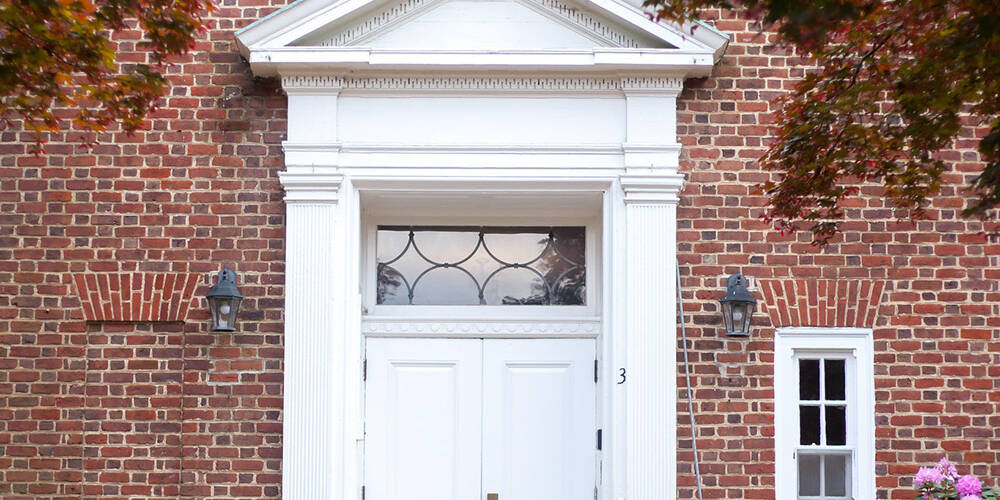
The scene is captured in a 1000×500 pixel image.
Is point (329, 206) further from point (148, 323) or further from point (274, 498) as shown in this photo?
point (274, 498)

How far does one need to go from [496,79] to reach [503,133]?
1.22 ft

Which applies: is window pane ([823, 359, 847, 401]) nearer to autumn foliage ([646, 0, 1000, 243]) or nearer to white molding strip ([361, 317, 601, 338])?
autumn foliage ([646, 0, 1000, 243])

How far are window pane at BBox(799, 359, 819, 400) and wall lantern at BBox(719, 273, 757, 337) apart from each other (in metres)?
0.52

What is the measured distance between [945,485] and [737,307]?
1.66m

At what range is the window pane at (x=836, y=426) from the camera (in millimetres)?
7555

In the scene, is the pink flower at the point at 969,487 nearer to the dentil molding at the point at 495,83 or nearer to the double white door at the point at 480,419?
the double white door at the point at 480,419

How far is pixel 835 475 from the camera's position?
7.58 metres

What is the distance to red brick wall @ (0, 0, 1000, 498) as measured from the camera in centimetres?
740

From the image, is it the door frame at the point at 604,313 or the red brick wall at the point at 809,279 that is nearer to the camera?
the door frame at the point at 604,313

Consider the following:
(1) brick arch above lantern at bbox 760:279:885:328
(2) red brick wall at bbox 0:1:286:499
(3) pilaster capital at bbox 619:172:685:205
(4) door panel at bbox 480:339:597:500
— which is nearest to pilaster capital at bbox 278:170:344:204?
(2) red brick wall at bbox 0:1:286:499

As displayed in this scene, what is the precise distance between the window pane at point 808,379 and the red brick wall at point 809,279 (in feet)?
0.94

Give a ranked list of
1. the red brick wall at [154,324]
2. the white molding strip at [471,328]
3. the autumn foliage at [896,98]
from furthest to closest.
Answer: the white molding strip at [471,328] < the red brick wall at [154,324] < the autumn foliage at [896,98]

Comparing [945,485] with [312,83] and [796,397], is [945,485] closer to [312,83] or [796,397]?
[796,397]

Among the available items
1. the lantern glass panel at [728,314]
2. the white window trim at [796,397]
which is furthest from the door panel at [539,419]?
the white window trim at [796,397]
